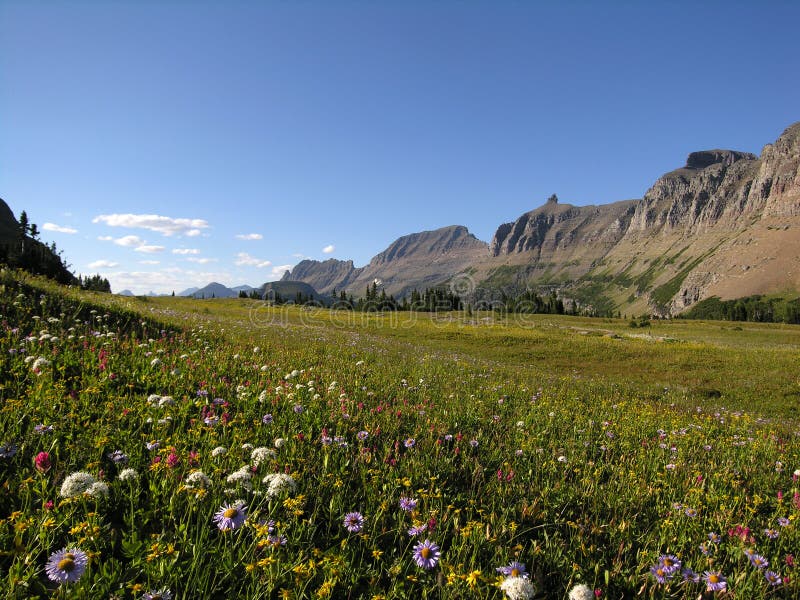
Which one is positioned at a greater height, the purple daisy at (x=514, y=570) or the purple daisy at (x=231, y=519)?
the purple daisy at (x=231, y=519)

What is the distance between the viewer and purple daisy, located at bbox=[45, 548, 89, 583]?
6.04 ft

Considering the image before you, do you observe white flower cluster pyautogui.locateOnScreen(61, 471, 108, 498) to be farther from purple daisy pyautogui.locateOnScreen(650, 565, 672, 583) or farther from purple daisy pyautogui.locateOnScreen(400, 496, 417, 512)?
purple daisy pyautogui.locateOnScreen(650, 565, 672, 583)

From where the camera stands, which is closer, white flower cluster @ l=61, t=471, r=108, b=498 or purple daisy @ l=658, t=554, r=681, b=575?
white flower cluster @ l=61, t=471, r=108, b=498

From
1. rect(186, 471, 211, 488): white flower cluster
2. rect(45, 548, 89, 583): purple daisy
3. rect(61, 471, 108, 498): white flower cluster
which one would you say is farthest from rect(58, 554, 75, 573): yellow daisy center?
rect(186, 471, 211, 488): white flower cluster

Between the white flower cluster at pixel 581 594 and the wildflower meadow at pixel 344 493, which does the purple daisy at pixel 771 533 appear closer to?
the wildflower meadow at pixel 344 493

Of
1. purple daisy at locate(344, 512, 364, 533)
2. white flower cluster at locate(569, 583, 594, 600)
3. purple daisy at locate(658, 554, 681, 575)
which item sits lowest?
purple daisy at locate(658, 554, 681, 575)

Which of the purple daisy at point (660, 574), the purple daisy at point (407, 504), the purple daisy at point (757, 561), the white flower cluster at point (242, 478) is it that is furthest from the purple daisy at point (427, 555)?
the purple daisy at point (757, 561)

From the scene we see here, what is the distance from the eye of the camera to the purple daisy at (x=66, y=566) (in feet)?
6.04

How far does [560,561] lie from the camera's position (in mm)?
3145

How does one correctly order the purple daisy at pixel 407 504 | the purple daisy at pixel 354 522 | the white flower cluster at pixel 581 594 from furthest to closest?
the purple daisy at pixel 407 504
the purple daisy at pixel 354 522
the white flower cluster at pixel 581 594

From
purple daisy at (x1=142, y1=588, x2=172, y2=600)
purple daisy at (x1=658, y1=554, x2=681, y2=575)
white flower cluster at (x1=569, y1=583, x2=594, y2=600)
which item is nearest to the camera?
purple daisy at (x1=142, y1=588, x2=172, y2=600)

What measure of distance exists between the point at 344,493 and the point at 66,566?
6.92 feet

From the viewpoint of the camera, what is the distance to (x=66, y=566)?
1.89m

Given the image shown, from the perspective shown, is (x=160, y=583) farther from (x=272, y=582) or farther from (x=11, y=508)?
(x=11, y=508)
